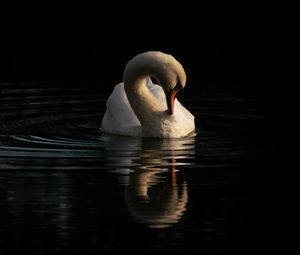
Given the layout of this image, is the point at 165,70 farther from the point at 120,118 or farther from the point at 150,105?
the point at 120,118

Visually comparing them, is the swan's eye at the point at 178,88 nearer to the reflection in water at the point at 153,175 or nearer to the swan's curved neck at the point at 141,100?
the swan's curved neck at the point at 141,100

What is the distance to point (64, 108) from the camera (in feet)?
55.0

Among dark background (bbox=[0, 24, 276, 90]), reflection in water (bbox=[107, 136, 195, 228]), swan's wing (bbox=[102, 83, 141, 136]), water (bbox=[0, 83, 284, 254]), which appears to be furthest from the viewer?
dark background (bbox=[0, 24, 276, 90])

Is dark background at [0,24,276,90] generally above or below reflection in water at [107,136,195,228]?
above

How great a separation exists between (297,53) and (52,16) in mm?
7003

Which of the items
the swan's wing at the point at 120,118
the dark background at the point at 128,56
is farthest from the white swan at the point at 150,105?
the dark background at the point at 128,56

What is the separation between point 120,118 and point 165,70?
1035 mm

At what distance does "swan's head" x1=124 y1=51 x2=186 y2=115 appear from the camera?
564 inches

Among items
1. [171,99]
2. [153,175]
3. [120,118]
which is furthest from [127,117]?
[153,175]

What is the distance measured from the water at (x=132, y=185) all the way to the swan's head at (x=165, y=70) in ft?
1.97

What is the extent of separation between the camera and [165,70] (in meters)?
14.3

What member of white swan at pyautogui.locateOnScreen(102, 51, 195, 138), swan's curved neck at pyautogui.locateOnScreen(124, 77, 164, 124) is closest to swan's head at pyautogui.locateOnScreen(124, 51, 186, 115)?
white swan at pyautogui.locateOnScreen(102, 51, 195, 138)

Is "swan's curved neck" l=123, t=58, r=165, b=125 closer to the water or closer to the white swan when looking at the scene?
the white swan

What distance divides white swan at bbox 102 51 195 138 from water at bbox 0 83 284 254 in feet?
0.72
